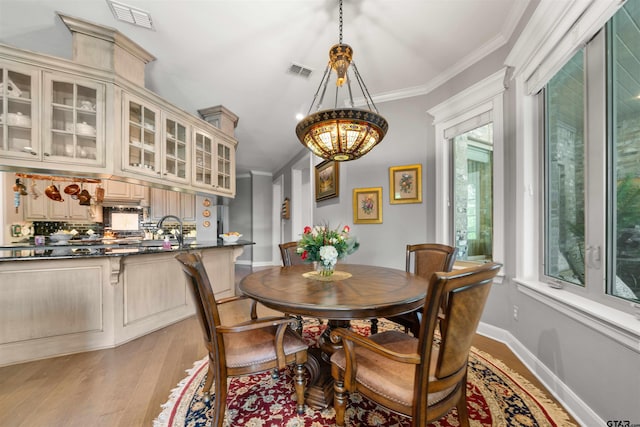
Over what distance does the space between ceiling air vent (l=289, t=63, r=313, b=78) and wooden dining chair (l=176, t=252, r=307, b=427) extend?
2.29m

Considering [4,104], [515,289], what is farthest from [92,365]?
[515,289]

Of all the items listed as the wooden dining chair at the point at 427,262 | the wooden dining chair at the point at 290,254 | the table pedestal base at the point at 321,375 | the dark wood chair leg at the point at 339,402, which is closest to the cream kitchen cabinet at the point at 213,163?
the wooden dining chair at the point at 290,254

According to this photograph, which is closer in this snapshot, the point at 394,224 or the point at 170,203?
the point at 394,224

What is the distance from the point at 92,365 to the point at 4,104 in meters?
2.23

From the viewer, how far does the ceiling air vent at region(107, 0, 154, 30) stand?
1.89 meters

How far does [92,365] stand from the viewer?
6.25ft

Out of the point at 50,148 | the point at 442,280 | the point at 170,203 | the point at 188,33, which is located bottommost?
the point at 442,280

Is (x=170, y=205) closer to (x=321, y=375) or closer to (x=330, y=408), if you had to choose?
(x=321, y=375)

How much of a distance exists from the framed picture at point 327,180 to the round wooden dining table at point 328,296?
1817 millimetres

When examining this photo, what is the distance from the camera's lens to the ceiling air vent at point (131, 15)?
1.89 metres

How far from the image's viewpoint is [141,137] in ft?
8.34

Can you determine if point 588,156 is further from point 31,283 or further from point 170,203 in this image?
point 170,203

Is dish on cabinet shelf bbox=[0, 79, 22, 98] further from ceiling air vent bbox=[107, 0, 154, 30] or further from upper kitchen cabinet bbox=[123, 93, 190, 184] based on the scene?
ceiling air vent bbox=[107, 0, 154, 30]

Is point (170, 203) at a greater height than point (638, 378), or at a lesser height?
greater
